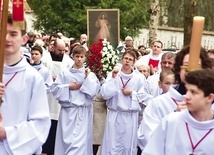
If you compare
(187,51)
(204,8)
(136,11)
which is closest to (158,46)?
(187,51)

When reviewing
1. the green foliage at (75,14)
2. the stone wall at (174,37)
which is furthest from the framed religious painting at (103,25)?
the stone wall at (174,37)

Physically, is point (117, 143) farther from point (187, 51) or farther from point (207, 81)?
point (207, 81)

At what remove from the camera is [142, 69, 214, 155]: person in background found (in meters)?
5.52

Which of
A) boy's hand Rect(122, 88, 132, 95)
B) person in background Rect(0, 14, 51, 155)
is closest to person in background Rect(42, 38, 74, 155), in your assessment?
boy's hand Rect(122, 88, 132, 95)

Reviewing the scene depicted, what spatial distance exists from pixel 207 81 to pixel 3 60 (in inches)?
57.4

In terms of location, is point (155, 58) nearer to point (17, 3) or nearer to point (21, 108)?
point (21, 108)

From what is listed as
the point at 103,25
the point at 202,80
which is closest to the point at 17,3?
the point at 202,80

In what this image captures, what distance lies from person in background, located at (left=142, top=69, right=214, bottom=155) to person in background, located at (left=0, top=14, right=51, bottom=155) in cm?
86

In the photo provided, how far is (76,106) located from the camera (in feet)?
39.5

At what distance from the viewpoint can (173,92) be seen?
20.9ft

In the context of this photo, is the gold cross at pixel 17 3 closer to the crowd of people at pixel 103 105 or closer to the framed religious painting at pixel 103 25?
the crowd of people at pixel 103 105

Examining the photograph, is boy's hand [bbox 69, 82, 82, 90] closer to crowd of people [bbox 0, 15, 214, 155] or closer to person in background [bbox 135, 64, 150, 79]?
crowd of people [bbox 0, 15, 214, 155]

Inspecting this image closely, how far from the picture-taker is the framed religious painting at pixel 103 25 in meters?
17.9

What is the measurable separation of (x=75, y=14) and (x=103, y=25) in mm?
13353
